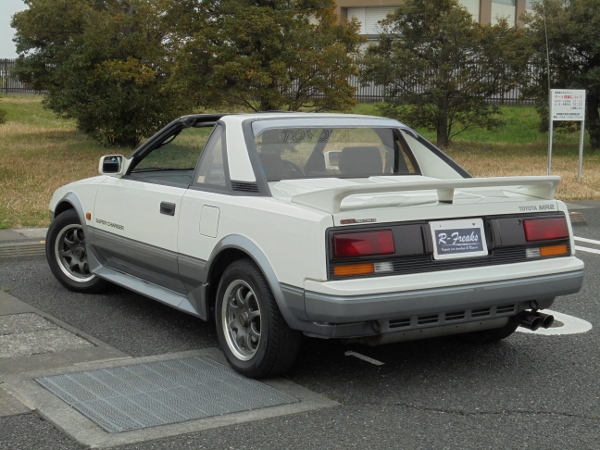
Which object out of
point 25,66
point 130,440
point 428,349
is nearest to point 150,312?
point 428,349

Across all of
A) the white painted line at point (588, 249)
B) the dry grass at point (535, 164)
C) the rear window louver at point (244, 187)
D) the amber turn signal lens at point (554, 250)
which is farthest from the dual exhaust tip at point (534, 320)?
the dry grass at point (535, 164)

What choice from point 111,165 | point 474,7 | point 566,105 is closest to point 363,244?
point 111,165

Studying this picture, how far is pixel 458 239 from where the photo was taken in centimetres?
502

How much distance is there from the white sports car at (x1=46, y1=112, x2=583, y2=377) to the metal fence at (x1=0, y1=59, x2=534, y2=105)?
17.4m

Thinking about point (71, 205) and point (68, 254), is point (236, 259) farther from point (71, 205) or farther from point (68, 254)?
point (68, 254)

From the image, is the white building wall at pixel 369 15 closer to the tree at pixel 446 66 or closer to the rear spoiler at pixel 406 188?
the tree at pixel 446 66

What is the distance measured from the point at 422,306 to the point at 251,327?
1.04 meters

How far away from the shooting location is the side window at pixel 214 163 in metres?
5.72

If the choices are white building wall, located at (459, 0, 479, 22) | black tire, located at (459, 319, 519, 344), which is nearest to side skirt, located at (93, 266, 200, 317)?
black tire, located at (459, 319, 519, 344)

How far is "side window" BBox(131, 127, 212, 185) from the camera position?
6.30 meters

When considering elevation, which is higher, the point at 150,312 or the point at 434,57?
the point at 434,57

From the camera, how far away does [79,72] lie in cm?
2253

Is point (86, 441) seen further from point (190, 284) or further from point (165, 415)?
point (190, 284)

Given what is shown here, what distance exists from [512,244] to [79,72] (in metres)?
19.0
